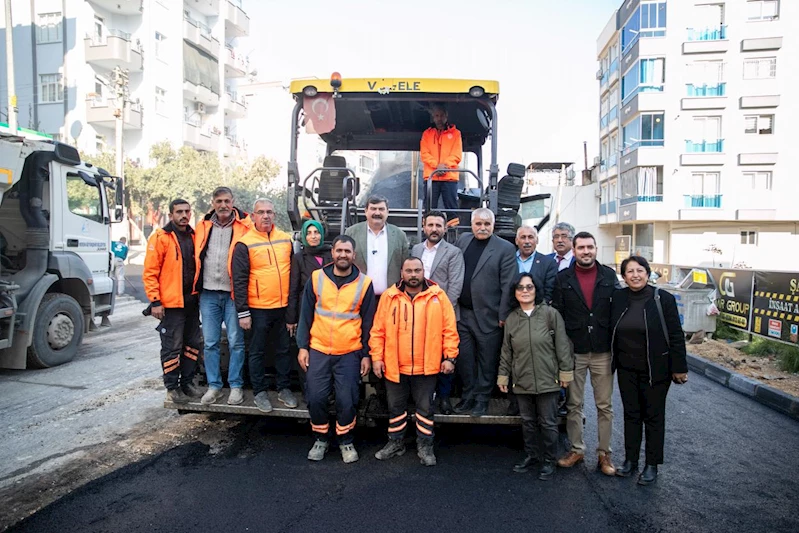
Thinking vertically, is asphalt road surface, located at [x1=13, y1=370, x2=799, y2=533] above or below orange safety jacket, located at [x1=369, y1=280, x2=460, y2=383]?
below

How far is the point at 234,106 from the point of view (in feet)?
117

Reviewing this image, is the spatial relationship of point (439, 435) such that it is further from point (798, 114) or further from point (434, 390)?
point (798, 114)

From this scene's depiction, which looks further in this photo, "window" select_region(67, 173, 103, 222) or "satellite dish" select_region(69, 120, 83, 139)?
"satellite dish" select_region(69, 120, 83, 139)

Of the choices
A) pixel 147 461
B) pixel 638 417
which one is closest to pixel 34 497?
pixel 147 461

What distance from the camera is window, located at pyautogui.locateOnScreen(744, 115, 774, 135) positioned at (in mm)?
30562

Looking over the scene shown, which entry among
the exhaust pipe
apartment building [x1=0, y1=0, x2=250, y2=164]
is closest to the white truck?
the exhaust pipe

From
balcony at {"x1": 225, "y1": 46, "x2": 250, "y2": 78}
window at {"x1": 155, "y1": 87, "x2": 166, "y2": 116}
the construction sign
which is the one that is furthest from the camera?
balcony at {"x1": 225, "y1": 46, "x2": 250, "y2": 78}

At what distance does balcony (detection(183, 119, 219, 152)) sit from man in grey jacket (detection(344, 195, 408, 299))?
2904cm

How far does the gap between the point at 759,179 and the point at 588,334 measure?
33.0 metres

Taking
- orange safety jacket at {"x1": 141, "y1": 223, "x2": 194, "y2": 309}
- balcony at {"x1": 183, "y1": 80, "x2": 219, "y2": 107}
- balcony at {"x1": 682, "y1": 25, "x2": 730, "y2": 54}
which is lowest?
orange safety jacket at {"x1": 141, "y1": 223, "x2": 194, "y2": 309}

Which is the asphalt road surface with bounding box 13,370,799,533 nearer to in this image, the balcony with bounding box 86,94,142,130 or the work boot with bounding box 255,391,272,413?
the work boot with bounding box 255,391,272,413

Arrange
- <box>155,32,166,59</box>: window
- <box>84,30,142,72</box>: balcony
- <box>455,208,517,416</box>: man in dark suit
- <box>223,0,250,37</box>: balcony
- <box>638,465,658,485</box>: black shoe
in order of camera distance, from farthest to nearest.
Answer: <box>223,0,250,37</box>: balcony
<box>155,32,166,59</box>: window
<box>84,30,142,72</box>: balcony
<box>455,208,517,416</box>: man in dark suit
<box>638,465,658,485</box>: black shoe

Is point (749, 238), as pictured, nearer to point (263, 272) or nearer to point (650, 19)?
point (650, 19)

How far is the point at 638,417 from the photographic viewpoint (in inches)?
159
